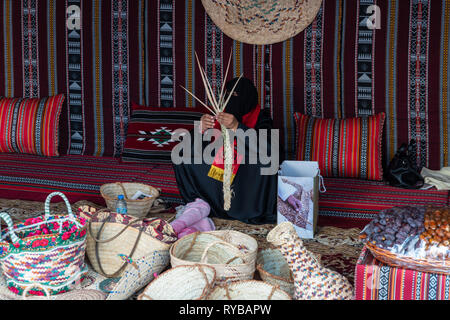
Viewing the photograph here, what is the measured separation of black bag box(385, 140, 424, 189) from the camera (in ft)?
11.6

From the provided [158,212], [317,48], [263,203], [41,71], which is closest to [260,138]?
[263,203]

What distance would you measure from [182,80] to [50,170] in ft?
4.31

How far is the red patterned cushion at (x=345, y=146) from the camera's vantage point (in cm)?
374

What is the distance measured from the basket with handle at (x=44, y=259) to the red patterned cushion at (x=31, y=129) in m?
2.41

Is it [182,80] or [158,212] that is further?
[182,80]

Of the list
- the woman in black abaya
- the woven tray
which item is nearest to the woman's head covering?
Result: the woman in black abaya

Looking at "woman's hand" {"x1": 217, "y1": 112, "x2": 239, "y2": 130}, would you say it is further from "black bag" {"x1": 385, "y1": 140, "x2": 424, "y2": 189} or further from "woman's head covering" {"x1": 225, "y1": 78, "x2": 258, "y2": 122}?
"black bag" {"x1": 385, "y1": 140, "x2": 424, "y2": 189}

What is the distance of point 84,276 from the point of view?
2164mm

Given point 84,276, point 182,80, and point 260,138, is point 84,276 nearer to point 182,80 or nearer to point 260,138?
point 260,138

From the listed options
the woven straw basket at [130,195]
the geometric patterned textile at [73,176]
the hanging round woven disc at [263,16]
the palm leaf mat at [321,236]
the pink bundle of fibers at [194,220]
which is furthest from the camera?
the geometric patterned textile at [73,176]

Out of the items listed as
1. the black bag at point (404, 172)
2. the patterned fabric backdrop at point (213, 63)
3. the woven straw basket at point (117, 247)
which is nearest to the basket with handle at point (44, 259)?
the woven straw basket at point (117, 247)

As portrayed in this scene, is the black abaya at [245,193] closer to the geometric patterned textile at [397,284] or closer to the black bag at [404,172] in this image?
the black bag at [404,172]

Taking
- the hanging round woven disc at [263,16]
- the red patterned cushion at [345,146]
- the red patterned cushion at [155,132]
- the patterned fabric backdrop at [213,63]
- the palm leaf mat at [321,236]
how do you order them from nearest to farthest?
the hanging round woven disc at [263,16]
the palm leaf mat at [321,236]
the red patterned cushion at [345,146]
the patterned fabric backdrop at [213,63]
the red patterned cushion at [155,132]

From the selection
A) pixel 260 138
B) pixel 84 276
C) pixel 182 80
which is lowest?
pixel 84 276
